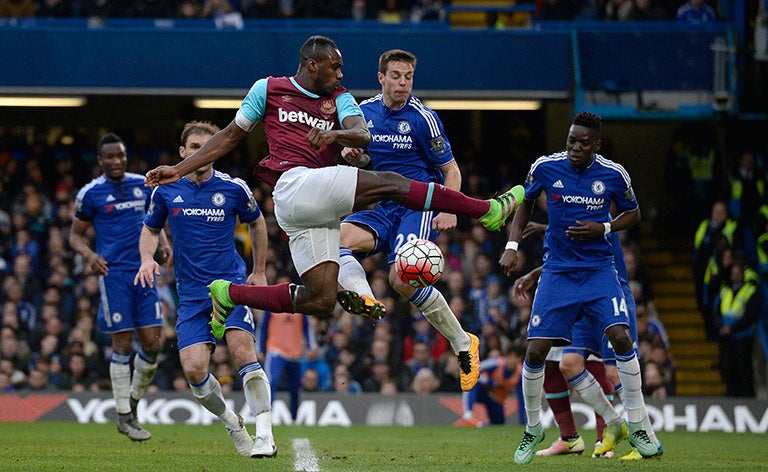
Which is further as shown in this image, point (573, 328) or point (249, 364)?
point (573, 328)

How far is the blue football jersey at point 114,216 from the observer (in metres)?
12.9

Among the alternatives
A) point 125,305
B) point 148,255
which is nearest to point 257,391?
point 148,255

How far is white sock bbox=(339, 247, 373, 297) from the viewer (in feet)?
32.8

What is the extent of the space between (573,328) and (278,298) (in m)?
3.24

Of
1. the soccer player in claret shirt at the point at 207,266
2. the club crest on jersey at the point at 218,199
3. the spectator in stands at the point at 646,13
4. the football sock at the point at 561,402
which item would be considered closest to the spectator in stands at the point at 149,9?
the spectator in stands at the point at 646,13

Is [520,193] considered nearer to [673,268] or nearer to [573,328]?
[573,328]

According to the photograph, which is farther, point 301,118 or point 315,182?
point 301,118

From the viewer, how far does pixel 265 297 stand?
9484 mm

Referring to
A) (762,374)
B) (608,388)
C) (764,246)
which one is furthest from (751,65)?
(608,388)

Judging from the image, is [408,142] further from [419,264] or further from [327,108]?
[419,264]

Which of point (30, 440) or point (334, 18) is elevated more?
point (334, 18)

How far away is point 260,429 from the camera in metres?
10.2

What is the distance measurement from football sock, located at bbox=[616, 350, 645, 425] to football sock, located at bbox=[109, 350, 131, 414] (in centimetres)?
502

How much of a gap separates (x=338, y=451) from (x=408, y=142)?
2920 millimetres
